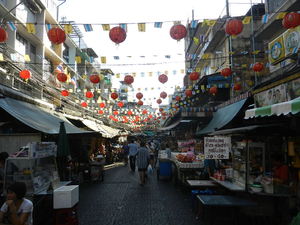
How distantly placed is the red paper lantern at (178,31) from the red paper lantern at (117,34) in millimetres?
1501

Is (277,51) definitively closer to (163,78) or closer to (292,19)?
(292,19)

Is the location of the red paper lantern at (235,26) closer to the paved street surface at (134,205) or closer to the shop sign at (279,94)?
the shop sign at (279,94)

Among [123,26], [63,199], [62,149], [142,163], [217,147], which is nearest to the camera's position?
[63,199]

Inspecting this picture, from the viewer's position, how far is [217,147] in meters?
7.99

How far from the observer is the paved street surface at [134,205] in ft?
22.0

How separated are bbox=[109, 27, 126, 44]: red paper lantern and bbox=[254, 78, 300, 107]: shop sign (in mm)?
5449

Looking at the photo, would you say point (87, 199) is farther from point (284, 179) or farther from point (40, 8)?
point (40, 8)

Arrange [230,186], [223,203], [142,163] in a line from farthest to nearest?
[142,163] < [230,186] < [223,203]

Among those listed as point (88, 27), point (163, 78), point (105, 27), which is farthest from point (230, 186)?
point (163, 78)

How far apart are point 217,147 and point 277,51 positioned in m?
5.33

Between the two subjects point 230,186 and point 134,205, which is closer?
point 230,186

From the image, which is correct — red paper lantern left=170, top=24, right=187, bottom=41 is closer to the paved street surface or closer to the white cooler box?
the paved street surface

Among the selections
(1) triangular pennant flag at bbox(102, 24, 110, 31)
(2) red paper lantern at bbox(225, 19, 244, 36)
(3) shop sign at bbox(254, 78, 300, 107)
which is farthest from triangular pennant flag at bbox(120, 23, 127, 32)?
(3) shop sign at bbox(254, 78, 300, 107)

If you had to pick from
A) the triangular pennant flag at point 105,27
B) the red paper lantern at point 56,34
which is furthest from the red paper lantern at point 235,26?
the red paper lantern at point 56,34
